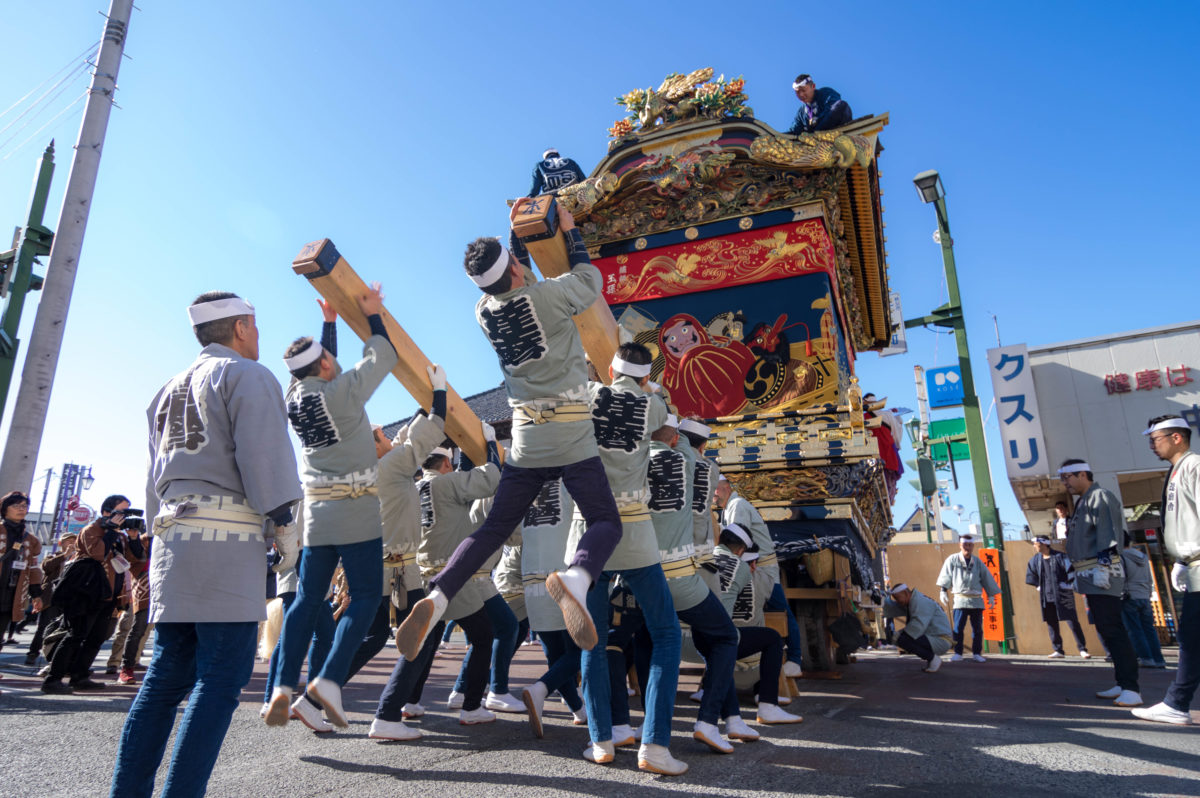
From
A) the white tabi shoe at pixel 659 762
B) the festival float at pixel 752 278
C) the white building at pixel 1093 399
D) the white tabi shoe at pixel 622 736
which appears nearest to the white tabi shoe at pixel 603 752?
the white tabi shoe at pixel 659 762

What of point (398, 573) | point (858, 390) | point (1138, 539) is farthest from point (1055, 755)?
point (1138, 539)

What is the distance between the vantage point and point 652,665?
9.95ft

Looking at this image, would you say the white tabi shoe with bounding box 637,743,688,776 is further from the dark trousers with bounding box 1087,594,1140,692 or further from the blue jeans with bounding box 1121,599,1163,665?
the blue jeans with bounding box 1121,599,1163,665

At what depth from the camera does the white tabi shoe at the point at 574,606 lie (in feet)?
8.52

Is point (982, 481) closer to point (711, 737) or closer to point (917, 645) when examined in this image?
point (917, 645)

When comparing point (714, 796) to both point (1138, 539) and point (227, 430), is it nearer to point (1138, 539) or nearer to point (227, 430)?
point (227, 430)

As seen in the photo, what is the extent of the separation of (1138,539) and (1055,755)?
14.1 metres

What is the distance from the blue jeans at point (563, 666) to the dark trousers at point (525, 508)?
697 mm

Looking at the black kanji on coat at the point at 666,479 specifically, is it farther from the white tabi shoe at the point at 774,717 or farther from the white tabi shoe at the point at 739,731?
the white tabi shoe at the point at 774,717

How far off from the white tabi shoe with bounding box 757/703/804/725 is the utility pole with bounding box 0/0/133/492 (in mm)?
7849

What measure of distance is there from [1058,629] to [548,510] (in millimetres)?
9229

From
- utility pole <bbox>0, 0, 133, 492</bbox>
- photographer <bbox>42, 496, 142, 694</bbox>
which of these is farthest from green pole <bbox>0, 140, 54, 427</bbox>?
photographer <bbox>42, 496, 142, 694</bbox>

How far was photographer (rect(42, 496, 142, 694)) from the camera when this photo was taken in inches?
209

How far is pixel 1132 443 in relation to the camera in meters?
10.4
